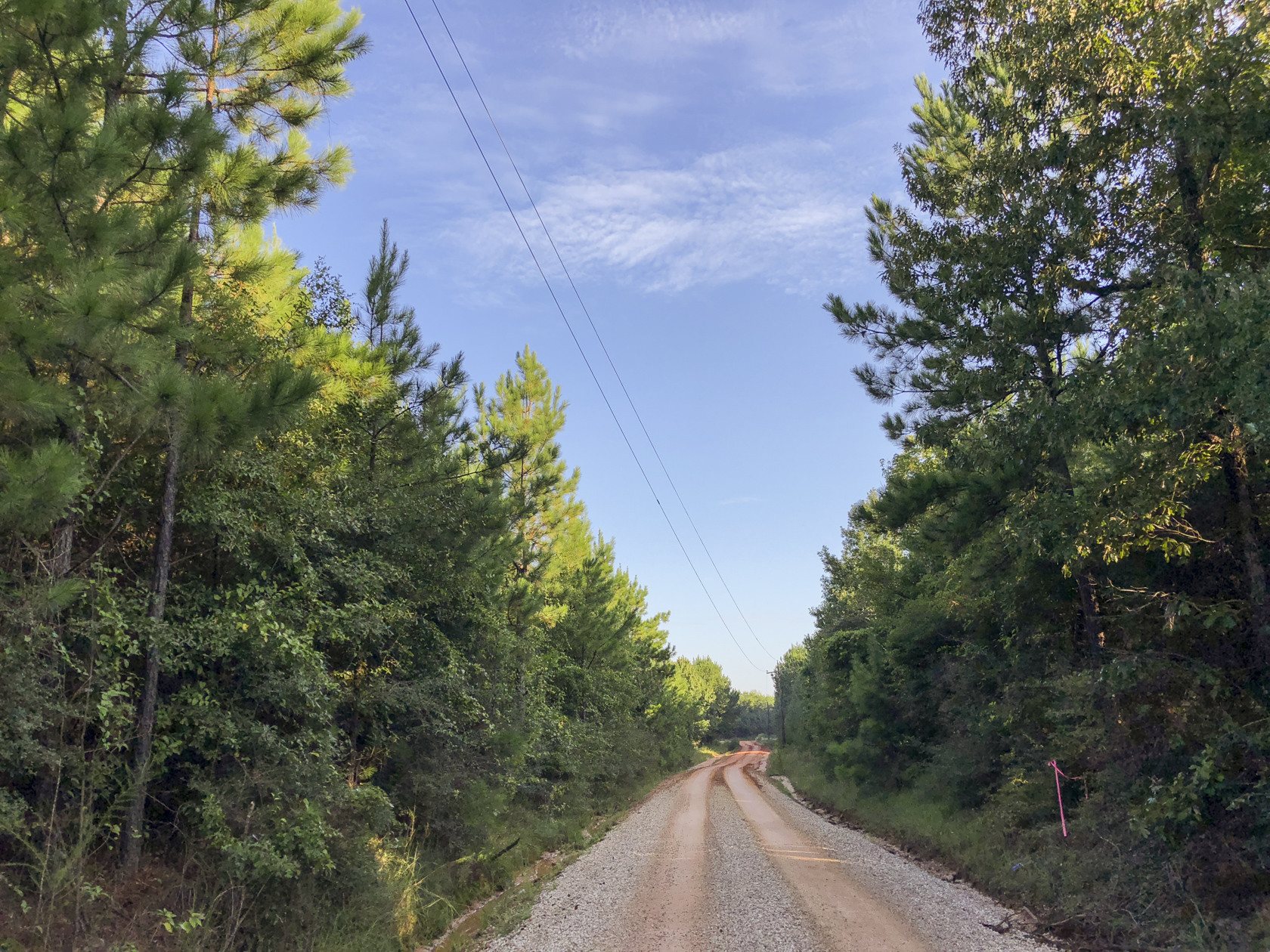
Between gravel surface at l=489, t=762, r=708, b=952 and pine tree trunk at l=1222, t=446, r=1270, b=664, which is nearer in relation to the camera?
pine tree trunk at l=1222, t=446, r=1270, b=664

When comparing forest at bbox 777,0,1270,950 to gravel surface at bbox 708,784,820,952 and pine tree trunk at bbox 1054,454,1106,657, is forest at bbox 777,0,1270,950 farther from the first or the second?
gravel surface at bbox 708,784,820,952

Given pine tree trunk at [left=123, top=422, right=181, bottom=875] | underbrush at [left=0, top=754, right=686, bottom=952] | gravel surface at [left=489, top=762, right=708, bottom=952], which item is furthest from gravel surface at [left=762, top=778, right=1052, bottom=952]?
pine tree trunk at [left=123, top=422, right=181, bottom=875]

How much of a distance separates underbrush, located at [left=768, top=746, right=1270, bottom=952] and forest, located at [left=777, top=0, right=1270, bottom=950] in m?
0.04

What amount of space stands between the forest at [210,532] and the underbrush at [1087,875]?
26.3ft

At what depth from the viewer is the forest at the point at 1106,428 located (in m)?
7.44

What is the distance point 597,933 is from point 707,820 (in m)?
12.5

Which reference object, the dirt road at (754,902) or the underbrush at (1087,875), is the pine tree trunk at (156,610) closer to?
the dirt road at (754,902)

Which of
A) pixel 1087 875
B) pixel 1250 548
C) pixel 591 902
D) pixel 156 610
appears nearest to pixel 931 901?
pixel 1087 875

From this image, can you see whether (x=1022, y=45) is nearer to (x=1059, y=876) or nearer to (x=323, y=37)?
(x=323, y=37)

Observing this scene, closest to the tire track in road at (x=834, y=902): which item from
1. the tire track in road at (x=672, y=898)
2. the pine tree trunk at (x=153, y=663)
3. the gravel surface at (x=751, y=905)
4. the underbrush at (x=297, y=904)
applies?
the gravel surface at (x=751, y=905)

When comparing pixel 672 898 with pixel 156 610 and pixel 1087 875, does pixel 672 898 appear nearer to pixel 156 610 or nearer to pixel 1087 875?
pixel 1087 875

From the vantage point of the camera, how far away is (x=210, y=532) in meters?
8.09

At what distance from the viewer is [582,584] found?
27500 mm

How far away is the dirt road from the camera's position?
7828 millimetres
